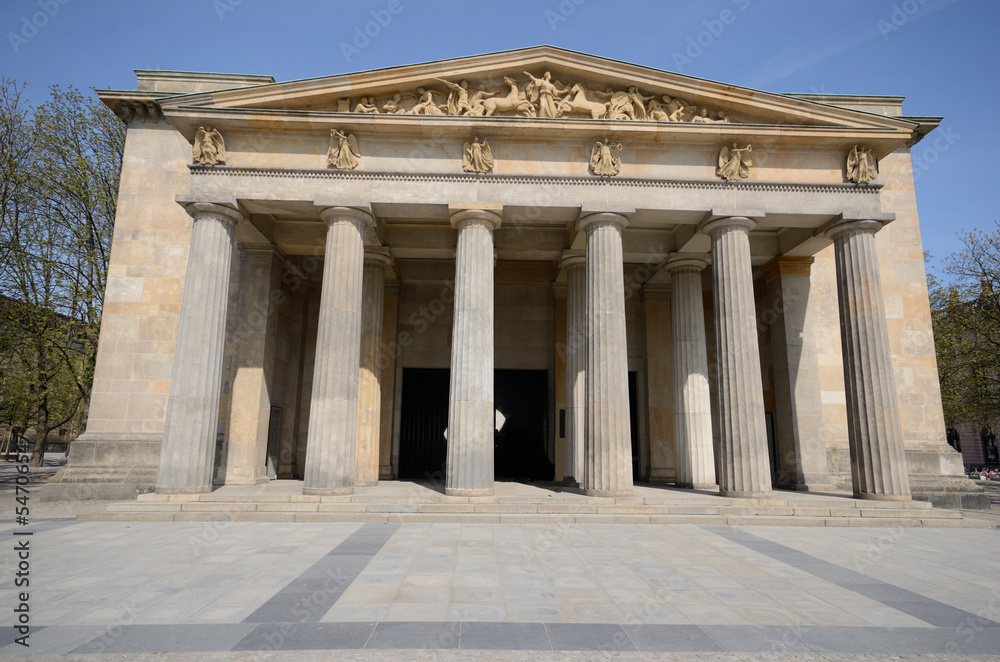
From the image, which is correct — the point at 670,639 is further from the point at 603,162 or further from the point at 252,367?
the point at 252,367

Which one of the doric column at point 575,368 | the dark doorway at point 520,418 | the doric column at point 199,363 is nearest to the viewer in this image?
the doric column at point 199,363

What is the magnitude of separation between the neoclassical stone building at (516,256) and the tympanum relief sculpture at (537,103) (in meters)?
0.08

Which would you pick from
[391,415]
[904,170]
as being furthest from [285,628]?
[904,170]

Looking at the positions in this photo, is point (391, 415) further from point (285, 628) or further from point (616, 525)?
point (285, 628)

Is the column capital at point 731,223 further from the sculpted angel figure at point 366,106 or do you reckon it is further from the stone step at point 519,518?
the sculpted angel figure at point 366,106

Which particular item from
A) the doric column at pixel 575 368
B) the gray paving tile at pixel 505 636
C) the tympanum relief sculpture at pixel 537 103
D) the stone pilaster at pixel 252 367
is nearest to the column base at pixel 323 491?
the stone pilaster at pixel 252 367

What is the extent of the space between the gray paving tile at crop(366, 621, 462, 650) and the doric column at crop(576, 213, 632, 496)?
10252mm

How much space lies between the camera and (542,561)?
387 inches

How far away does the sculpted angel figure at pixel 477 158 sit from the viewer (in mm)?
17297

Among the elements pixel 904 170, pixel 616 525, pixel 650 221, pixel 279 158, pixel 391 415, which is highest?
pixel 904 170

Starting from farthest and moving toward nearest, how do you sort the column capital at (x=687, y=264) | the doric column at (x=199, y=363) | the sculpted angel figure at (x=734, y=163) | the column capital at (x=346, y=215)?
Result: the column capital at (x=687, y=264), the sculpted angel figure at (x=734, y=163), the column capital at (x=346, y=215), the doric column at (x=199, y=363)

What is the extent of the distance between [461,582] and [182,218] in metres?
18.8

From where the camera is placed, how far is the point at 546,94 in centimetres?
1762

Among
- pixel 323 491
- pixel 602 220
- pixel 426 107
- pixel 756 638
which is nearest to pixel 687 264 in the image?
pixel 602 220
